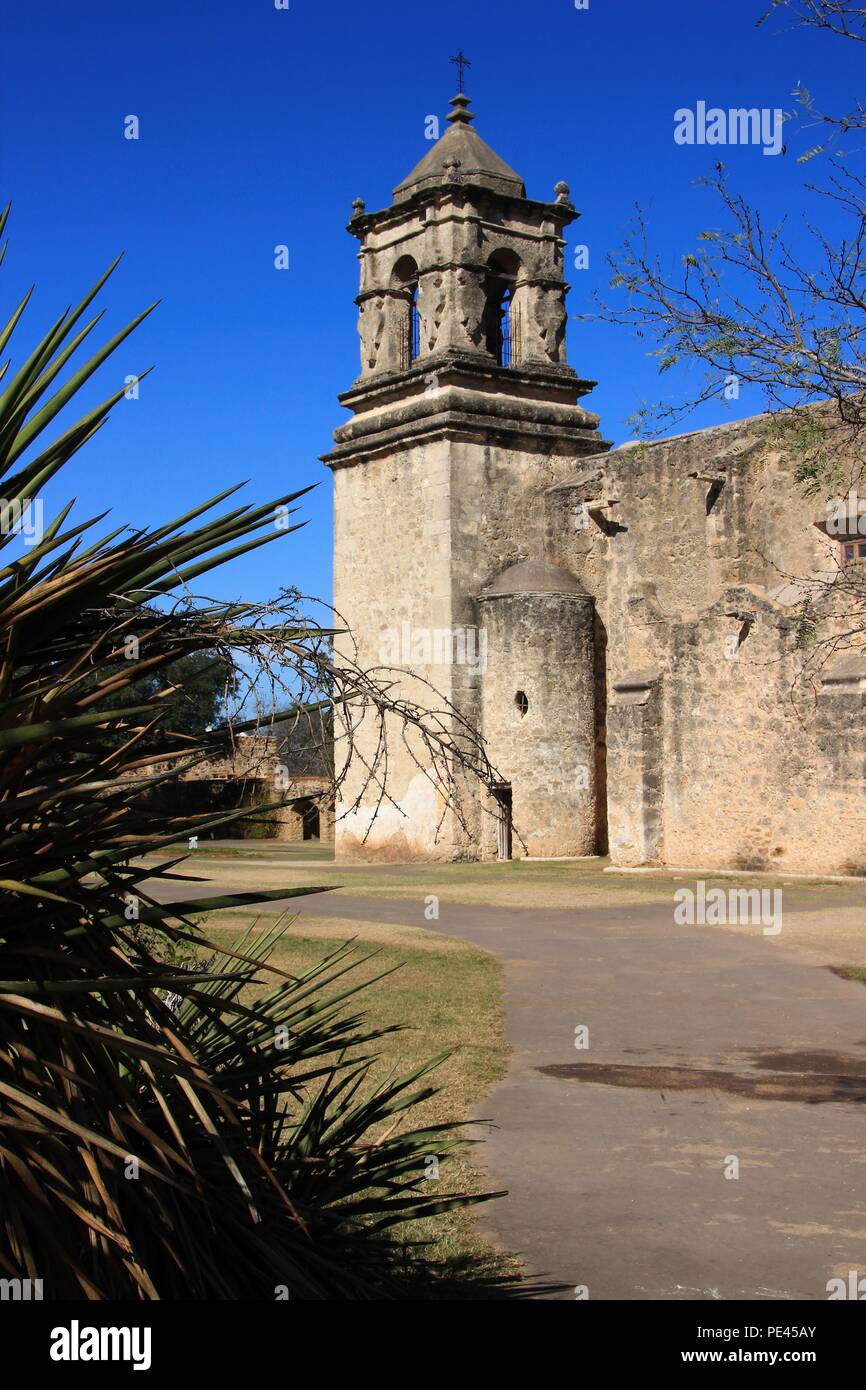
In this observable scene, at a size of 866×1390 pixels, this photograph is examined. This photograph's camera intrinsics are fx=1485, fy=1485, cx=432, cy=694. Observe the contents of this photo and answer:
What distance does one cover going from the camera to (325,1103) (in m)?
4.04

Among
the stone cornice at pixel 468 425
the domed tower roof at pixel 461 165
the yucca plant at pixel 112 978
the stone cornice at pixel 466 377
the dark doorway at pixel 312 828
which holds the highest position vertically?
the domed tower roof at pixel 461 165

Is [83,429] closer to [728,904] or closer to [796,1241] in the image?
[796,1241]

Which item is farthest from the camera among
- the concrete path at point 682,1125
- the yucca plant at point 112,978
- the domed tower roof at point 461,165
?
the domed tower roof at point 461,165

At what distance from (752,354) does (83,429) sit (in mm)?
4243

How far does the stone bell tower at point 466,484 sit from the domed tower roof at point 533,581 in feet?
0.12

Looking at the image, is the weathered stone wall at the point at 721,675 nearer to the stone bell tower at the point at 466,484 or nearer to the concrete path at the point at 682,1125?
the stone bell tower at the point at 466,484

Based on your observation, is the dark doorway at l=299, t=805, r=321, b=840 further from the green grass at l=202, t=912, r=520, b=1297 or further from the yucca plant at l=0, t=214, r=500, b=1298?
the yucca plant at l=0, t=214, r=500, b=1298

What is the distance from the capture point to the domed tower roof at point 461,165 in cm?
2517

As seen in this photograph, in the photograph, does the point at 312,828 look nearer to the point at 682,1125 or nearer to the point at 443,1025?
the point at 443,1025

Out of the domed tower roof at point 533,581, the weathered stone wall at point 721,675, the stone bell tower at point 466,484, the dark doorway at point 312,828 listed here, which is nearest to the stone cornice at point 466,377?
the stone bell tower at point 466,484

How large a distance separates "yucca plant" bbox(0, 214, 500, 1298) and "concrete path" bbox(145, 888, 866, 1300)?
143cm

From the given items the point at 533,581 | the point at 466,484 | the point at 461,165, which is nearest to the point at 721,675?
the point at 533,581

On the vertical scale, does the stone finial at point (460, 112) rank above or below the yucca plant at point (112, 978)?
above

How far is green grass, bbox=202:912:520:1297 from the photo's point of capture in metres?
4.98
